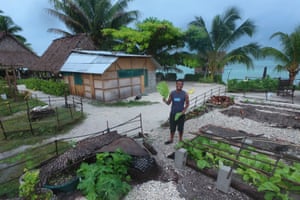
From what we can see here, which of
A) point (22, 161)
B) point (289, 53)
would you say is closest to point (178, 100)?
point (22, 161)

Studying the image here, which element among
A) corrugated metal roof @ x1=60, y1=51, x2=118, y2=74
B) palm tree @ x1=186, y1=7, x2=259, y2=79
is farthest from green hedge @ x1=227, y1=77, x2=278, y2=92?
corrugated metal roof @ x1=60, y1=51, x2=118, y2=74

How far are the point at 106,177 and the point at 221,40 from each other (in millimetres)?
17742

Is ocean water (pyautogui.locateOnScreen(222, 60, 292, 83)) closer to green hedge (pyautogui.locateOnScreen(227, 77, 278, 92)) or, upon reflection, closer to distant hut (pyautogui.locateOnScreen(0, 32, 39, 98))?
green hedge (pyautogui.locateOnScreen(227, 77, 278, 92))

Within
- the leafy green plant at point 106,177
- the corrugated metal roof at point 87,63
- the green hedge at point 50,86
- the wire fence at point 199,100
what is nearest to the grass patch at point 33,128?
the leafy green plant at point 106,177

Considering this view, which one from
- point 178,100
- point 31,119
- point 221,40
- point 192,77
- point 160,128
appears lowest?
point 160,128

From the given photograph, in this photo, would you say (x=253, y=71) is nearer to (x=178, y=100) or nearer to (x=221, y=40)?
(x=221, y=40)

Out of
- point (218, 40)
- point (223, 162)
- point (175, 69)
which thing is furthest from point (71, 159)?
point (175, 69)

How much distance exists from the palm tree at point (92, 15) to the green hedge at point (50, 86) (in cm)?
724

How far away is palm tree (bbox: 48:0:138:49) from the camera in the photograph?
56.5 feet

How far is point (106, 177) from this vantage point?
275 cm

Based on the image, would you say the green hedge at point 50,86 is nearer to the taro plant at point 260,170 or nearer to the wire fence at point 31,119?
the wire fence at point 31,119

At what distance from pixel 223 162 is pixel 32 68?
16.8 metres

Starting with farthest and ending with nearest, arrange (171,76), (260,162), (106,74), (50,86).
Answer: (171,76), (50,86), (106,74), (260,162)

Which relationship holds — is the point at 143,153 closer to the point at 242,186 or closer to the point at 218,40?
the point at 242,186
